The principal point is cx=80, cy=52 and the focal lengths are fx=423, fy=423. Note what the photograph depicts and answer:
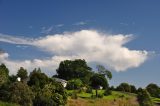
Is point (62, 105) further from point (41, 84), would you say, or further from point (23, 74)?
point (23, 74)

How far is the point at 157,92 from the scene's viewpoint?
135 m

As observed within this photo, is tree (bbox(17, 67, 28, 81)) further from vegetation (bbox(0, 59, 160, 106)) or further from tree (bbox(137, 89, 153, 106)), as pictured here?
tree (bbox(137, 89, 153, 106))

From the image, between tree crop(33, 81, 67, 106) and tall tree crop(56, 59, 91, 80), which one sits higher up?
tall tree crop(56, 59, 91, 80)

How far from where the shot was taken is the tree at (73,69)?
158 meters

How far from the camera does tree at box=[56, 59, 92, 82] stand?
517ft

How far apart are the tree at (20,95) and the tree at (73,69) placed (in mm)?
93399

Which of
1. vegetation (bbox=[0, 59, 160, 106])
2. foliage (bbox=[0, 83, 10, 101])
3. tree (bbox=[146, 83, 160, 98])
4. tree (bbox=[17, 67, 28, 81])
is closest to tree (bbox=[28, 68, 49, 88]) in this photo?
vegetation (bbox=[0, 59, 160, 106])

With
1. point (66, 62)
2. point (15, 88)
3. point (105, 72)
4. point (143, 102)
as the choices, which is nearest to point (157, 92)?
point (105, 72)

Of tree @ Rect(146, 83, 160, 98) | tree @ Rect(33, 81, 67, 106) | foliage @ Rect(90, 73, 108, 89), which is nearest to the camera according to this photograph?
tree @ Rect(33, 81, 67, 106)

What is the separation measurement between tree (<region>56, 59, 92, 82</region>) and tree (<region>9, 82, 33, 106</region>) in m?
93.4

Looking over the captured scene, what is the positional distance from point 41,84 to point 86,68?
78340 millimetres

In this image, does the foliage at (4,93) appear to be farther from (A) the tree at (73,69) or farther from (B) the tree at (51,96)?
(A) the tree at (73,69)

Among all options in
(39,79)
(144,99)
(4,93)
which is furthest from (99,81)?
(4,93)

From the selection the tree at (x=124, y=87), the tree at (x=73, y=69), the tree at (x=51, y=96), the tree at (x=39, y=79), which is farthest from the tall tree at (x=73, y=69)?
the tree at (x=51, y=96)
